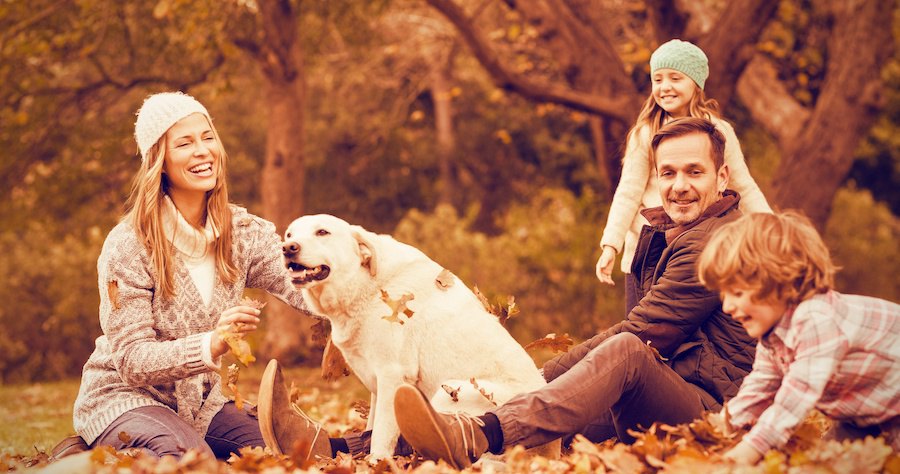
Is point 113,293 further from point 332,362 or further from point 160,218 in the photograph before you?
point 332,362

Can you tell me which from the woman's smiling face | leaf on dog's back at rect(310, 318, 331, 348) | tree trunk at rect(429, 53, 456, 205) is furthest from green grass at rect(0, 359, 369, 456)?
tree trunk at rect(429, 53, 456, 205)

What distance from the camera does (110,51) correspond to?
13.8 metres

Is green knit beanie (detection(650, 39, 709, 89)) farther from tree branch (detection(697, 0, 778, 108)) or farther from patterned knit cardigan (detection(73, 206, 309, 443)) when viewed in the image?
tree branch (detection(697, 0, 778, 108))

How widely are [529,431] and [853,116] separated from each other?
25.5ft

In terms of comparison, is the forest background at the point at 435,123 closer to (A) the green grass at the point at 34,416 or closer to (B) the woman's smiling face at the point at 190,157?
(A) the green grass at the point at 34,416

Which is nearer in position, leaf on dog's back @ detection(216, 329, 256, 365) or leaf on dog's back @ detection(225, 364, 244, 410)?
leaf on dog's back @ detection(216, 329, 256, 365)

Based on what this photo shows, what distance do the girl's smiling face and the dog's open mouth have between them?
7.24ft

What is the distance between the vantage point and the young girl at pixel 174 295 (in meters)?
4.11

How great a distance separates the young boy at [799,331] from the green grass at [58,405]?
2.92 m

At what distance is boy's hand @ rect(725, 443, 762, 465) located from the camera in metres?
3.24

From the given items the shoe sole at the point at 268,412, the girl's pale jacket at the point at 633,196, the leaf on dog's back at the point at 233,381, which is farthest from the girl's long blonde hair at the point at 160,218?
the girl's pale jacket at the point at 633,196

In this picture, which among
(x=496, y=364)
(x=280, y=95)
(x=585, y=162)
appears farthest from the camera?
(x=585, y=162)

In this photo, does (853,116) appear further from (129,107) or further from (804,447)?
(129,107)

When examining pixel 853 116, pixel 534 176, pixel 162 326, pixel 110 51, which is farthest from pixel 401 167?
pixel 162 326
